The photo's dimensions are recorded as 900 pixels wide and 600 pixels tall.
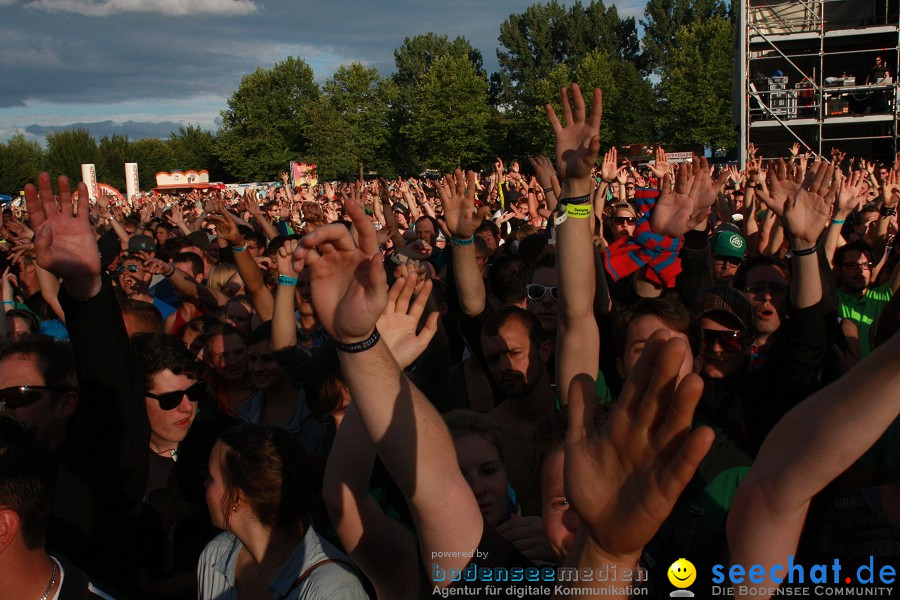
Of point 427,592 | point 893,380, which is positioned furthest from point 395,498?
point 893,380

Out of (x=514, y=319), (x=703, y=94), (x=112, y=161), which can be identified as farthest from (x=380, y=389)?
(x=112, y=161)

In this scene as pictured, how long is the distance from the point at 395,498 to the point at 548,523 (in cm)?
72

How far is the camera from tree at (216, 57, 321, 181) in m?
64.0

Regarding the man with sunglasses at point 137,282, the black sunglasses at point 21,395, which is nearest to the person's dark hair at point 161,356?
the black sunglasses at point 21,395

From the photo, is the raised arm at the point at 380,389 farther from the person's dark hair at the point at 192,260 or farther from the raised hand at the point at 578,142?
the person's dark hair at the point at 192,260

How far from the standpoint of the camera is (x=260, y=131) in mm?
64938

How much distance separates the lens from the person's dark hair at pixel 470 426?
266 centimetres

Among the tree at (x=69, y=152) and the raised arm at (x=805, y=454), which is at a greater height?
the tree at (x=69, y=152)

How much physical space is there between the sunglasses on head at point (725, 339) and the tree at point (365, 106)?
60317 millimetres

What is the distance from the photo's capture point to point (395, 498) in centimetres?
266

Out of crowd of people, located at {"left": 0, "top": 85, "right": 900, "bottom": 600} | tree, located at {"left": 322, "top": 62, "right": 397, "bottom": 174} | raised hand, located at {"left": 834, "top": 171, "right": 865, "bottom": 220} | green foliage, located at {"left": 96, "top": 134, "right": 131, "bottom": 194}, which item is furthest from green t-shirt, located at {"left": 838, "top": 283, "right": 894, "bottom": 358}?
green foliage, located at {"left": 96, "top": 134, "right": 131, "bottom": 194}

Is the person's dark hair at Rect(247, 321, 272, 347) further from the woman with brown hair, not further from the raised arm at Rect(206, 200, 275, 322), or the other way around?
the woman with brown hair

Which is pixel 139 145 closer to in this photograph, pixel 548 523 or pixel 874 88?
pixel 874 88

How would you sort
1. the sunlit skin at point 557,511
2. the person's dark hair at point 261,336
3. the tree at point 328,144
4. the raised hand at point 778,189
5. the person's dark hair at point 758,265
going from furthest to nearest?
the tree at point 328,144 → the person's dark hair at point 261,336 → the person's dark hair at point 758,265 → the raised hand at point 778,189 → the sunlit skin at point 557,511
